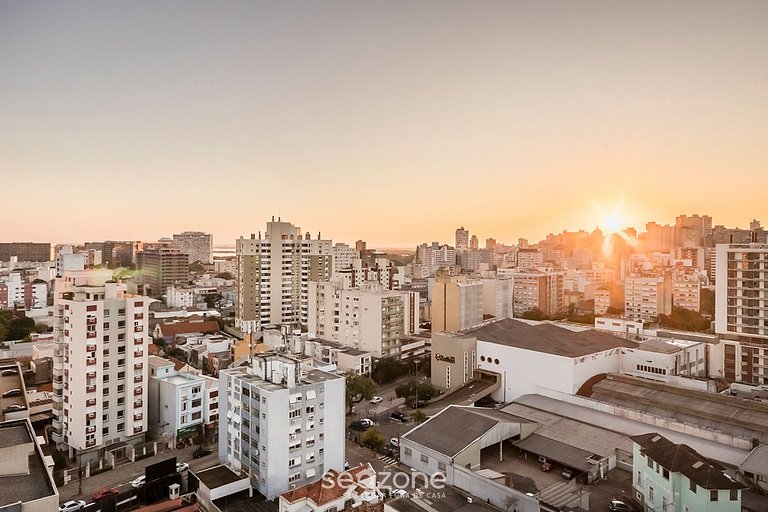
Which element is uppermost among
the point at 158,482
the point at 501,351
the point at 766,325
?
the point at 766,325

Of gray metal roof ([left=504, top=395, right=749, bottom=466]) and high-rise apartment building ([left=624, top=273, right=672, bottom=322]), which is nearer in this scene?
gray metal roof ([left=504, top=395, right=749, bottom=466])

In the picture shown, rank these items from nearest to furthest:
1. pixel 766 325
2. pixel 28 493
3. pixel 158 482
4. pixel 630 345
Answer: pixel 28 493 < pixel 158 482 < pixel 766 325 < pixel 630 345

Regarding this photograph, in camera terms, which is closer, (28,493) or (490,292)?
(28,493)

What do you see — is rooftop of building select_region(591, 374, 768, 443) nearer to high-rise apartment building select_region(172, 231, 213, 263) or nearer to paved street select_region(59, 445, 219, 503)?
paved street select_region(59, 445, 219, 503)

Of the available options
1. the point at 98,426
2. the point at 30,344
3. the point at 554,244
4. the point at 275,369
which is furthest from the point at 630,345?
the point at 554,244

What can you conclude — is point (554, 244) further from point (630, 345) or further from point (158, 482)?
point (158, 482)

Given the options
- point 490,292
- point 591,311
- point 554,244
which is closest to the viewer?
Answer: point 490,292

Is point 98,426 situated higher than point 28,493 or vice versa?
point 28,493

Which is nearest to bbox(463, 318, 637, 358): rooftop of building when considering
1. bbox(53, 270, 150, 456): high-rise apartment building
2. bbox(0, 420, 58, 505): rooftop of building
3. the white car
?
bbox(53, 270, 150, 456): high-rise apartment building
